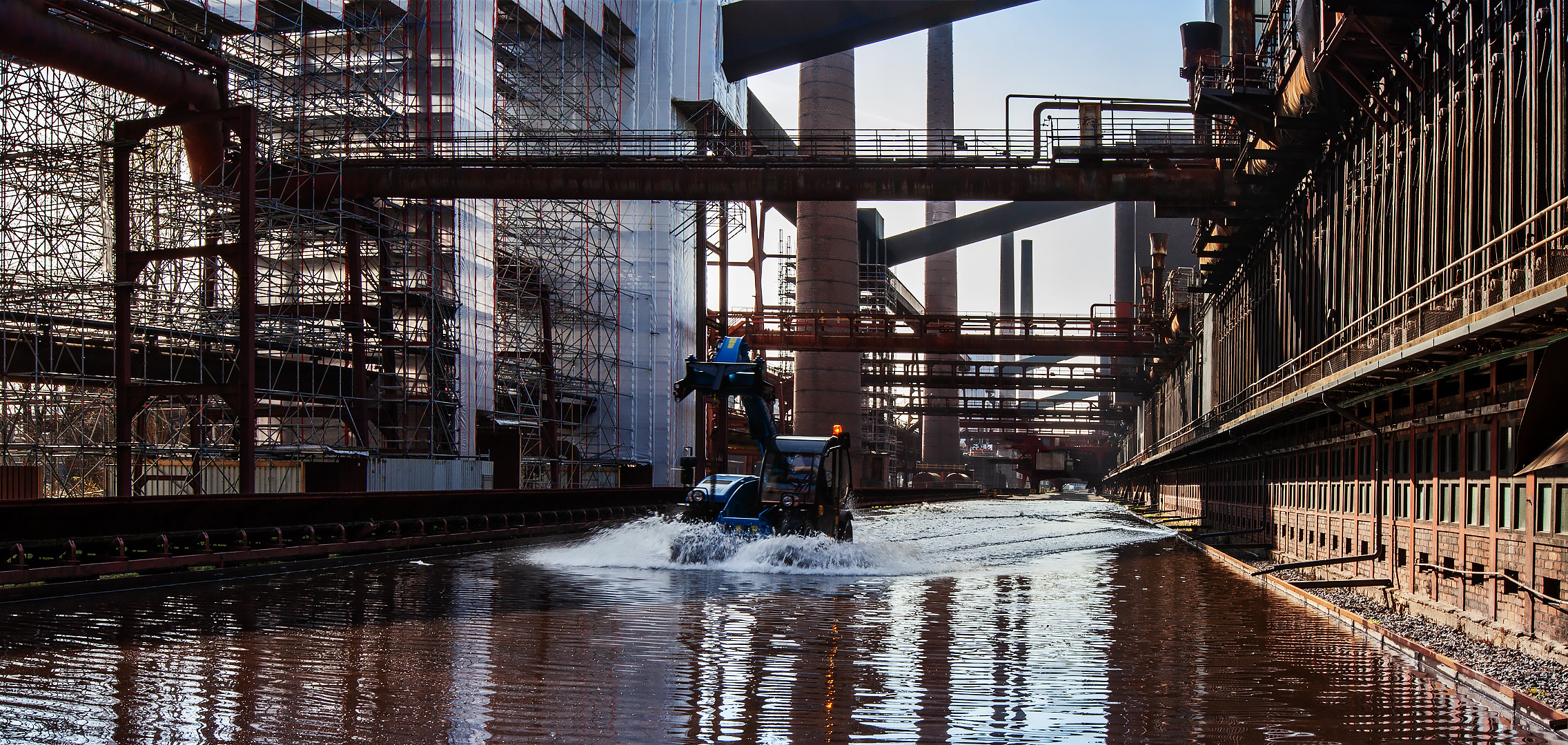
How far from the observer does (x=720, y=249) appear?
53188mm

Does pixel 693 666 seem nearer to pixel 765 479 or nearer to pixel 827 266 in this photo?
pixel 765 479

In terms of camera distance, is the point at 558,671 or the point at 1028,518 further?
the point at 1028,518

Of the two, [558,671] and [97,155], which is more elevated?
[97,155]

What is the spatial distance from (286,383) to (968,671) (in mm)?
31388

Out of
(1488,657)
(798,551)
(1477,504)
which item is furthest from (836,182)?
(1488,657)

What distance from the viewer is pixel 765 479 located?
1980 cm

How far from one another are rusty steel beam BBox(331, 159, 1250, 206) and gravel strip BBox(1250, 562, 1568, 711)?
49.2 ft

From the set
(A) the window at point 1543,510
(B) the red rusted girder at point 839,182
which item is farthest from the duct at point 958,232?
(A) the window at point 1543,510

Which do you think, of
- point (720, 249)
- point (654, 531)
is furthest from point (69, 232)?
point (720, 249)

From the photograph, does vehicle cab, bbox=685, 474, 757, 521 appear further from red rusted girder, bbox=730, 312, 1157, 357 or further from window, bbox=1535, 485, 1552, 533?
red rusted girder, bbox=730, 312, 1157, 357

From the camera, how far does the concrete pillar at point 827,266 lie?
213ft

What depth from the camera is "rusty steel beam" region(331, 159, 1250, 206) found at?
29.2m

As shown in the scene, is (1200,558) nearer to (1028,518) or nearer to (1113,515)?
(1028,518)

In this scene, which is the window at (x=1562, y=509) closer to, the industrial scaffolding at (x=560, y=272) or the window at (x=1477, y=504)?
the window at (x=1477, y=504)
